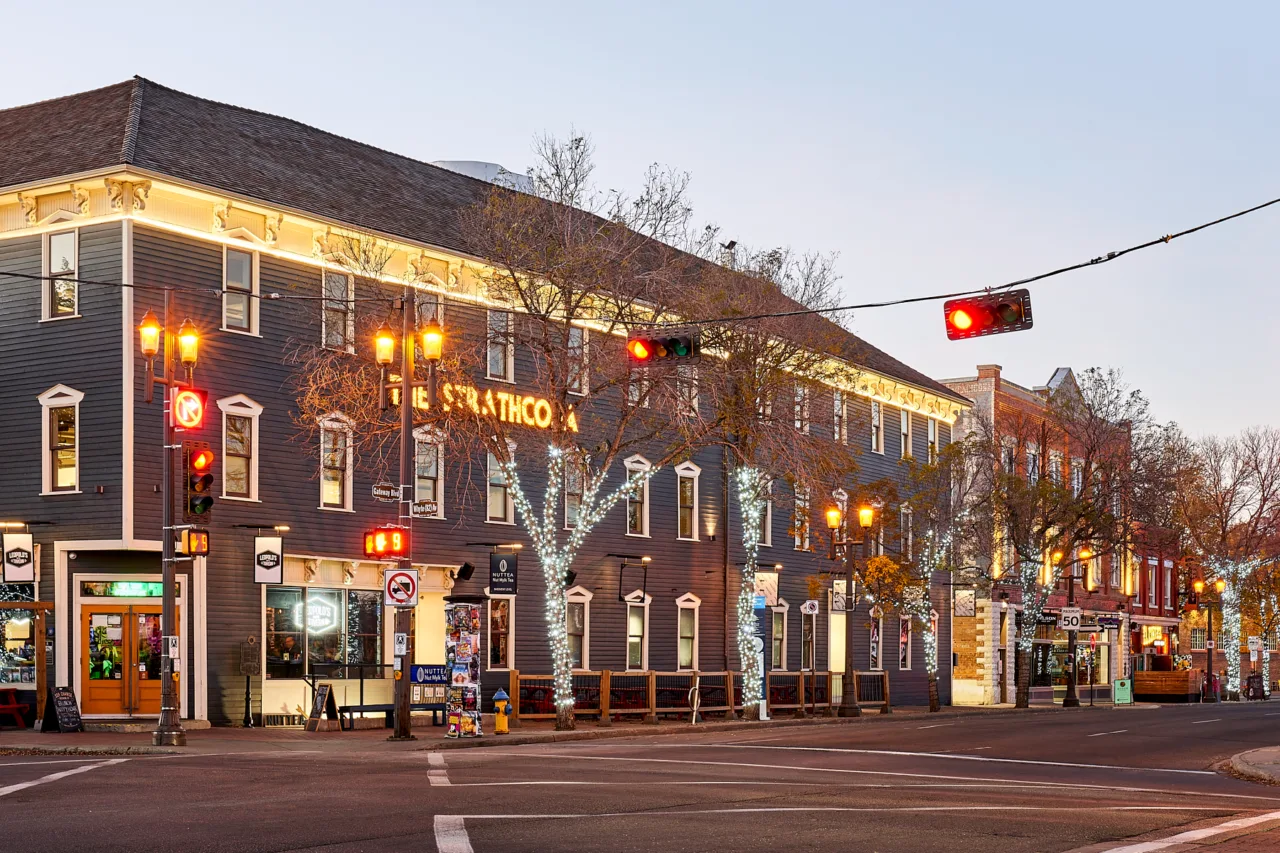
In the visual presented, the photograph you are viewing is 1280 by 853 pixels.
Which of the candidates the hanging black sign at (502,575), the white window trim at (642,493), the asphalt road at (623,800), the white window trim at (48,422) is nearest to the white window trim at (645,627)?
the white window trim at (642,493)

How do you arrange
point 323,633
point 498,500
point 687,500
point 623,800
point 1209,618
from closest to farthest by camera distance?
1. point 623,800
2. point 323,633
3. point 498,500
4. point 687,500
5. point 1209,618

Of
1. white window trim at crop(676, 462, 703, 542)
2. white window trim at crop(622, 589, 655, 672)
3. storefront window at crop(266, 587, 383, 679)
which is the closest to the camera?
storefront window at crop(266, 587, 383, 679)

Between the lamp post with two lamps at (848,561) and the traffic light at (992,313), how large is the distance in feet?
75.8

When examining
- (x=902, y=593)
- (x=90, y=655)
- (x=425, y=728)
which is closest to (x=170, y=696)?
(x=90, y=655)

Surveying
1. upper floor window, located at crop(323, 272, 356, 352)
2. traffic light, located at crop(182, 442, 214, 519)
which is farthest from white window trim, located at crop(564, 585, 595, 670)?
traffic light, located at crop(182, 442, 214, 519)

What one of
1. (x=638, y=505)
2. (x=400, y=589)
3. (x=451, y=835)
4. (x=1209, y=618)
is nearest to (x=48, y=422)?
(x=400, y=589)

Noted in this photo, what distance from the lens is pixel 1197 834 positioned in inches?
562

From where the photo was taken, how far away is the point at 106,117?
1342 inches

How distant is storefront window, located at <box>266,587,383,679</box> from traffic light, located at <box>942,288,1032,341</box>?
738 inches

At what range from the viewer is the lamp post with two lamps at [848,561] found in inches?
1677

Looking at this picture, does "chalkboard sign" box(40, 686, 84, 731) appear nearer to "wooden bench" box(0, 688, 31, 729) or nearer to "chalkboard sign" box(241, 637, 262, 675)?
"wooden bench" box(0, 688, 31, 729)

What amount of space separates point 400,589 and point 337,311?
938cm

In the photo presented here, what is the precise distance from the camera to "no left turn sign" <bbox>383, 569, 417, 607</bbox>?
27.5 m

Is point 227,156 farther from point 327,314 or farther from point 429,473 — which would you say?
point 429,473
